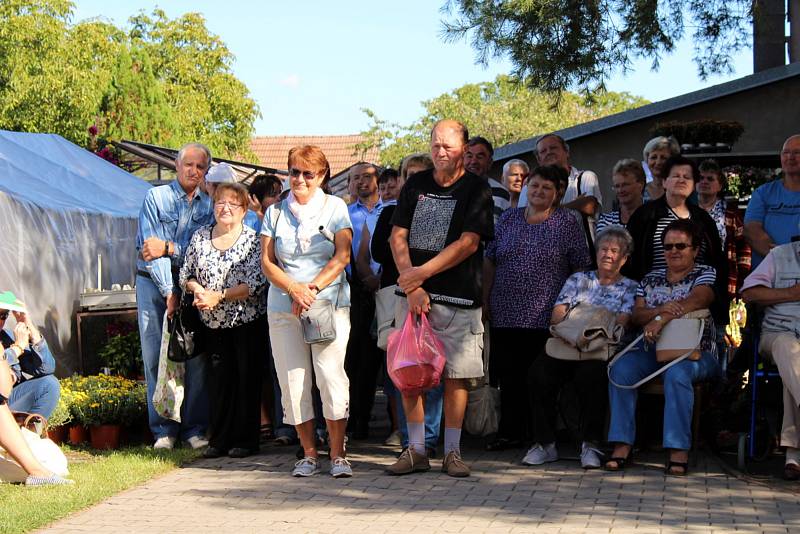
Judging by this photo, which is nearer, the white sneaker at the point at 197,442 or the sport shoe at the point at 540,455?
the sport shoe at the point at 540,455

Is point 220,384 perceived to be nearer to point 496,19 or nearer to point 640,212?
point 640,212

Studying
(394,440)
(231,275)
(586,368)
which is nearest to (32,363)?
(231,275)

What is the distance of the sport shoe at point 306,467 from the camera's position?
24.2 ft

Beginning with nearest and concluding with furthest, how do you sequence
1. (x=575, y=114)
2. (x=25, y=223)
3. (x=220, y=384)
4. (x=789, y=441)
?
(x=789, y=441), (x=220, y=384), (x=25, y=223), (x=575, y=114)

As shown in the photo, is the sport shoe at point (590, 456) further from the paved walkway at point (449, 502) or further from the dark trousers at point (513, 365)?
the dark trousers at point (513, 365)

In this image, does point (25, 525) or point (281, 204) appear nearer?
point (25, 525)

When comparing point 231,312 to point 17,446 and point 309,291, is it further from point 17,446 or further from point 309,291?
point 17,446

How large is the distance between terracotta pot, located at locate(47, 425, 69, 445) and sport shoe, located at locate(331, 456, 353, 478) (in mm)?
2558

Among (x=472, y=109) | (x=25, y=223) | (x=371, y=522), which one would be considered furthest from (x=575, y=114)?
(x=371, y=522)

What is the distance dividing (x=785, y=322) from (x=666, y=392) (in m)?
0.89

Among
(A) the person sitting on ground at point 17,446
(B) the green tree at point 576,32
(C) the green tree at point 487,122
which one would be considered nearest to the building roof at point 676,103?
(B) the green tree at point 576,32

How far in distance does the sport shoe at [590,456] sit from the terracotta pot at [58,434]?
3991mm

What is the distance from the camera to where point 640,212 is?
8.39 meters

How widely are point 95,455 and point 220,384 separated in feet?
3.51
